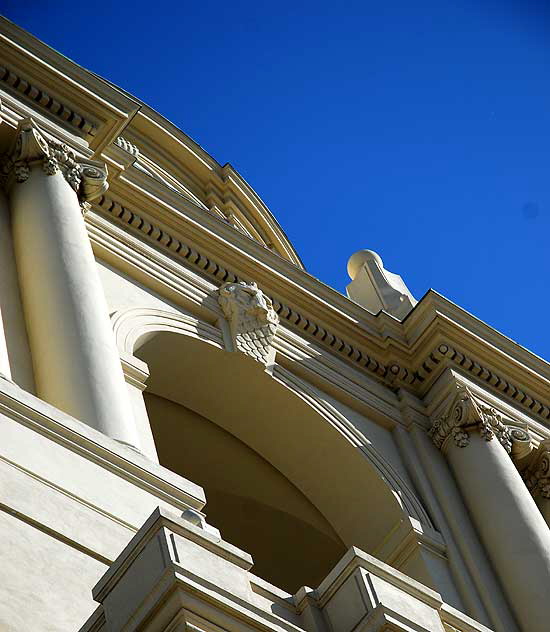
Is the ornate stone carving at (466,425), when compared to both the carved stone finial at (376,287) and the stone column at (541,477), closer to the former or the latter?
the stone column at (541,477)

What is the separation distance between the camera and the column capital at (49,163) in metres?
13.4

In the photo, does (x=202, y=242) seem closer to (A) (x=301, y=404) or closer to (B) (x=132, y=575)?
(A) (x=301, y=404)

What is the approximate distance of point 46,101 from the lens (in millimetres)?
14430

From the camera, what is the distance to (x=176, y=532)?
655 centimetres

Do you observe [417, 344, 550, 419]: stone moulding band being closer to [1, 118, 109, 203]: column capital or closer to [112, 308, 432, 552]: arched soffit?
[112, 308, 432, 552]: arched soffit

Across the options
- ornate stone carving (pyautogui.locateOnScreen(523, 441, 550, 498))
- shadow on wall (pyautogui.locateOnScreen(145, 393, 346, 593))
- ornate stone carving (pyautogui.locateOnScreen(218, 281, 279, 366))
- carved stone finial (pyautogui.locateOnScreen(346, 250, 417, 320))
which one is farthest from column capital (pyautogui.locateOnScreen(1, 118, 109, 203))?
ornate stone carving (pyautogui.locateOnScreen(523, 441, 550, 498))

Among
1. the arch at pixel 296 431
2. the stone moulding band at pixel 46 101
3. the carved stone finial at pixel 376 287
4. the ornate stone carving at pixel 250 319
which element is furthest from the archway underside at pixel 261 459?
the carved stone finial at pixel 376 287

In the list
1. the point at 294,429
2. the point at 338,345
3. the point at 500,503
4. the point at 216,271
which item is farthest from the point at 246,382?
the point at 500,503

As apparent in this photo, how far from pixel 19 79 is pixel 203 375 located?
349 centimetres

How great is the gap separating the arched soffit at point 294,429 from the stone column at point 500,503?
69 centimetres

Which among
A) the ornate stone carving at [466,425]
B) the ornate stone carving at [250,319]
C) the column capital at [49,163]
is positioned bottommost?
the column capital at [49,163]

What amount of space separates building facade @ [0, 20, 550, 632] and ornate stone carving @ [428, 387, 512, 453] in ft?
0.08

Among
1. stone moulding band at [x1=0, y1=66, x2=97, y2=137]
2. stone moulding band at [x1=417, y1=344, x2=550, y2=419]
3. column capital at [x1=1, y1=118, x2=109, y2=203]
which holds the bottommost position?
column capital at [x1=1, y1=118, x2=109, y2=203]

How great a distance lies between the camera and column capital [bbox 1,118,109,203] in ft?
44.1
